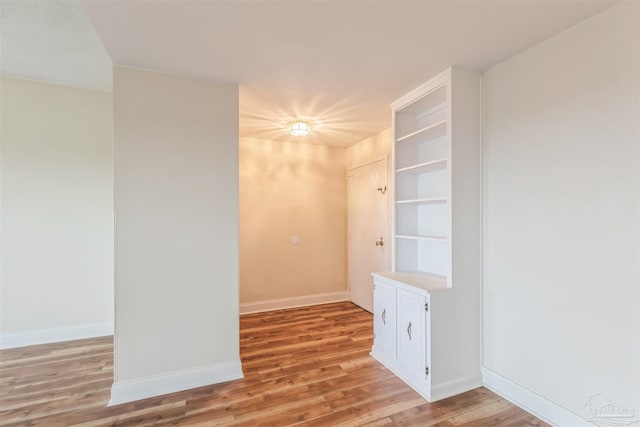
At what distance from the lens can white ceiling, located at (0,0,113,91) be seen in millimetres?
1917

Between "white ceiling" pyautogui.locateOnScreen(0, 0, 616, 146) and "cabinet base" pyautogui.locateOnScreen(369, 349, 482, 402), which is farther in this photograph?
"cabinet base" pyautogui.locateOnScreen(369, 349, 482, 402)

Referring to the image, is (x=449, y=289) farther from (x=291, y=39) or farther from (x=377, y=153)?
(x=377, y=153)

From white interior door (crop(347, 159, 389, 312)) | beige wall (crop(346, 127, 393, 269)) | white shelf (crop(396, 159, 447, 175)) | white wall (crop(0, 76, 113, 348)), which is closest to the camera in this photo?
white shelf (crop(396, 159, 447, 175))

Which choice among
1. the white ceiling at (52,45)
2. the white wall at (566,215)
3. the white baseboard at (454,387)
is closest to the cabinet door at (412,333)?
the white baseboard at (454,387)

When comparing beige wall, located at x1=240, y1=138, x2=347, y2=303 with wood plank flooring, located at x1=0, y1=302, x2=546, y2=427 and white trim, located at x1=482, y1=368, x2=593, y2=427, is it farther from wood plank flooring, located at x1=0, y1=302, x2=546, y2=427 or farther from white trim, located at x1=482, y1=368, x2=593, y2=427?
white trim, located at x1=482, y1=368, x2=593, y2=427

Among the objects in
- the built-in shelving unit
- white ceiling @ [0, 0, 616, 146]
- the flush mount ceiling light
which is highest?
white ceiling @ [0, 0, 616, 146]

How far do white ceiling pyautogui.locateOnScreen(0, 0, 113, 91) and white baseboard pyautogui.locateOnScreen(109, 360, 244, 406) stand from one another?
8.80ft

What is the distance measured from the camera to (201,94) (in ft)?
7.75

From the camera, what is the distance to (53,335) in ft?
9.87

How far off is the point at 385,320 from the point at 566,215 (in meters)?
1.63

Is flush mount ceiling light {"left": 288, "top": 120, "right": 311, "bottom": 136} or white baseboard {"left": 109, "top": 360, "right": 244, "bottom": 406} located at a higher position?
flush mount ceiling light {"left": 288, "top": 120, "right": 311, "bottom": 136}

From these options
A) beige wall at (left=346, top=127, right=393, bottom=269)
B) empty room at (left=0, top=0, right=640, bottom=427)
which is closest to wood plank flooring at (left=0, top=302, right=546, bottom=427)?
empty room at (left=0, top=0, right=640, bottom=427)

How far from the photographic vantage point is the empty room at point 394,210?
5.32ft

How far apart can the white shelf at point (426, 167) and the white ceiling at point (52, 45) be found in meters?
2.75
